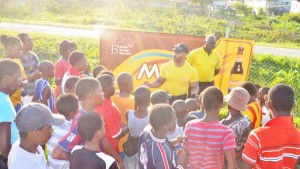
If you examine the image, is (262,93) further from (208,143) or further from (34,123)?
(34,123)

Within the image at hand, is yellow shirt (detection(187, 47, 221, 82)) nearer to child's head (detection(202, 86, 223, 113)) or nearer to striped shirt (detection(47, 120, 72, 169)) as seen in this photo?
child's head (detection(202, 86, 223, 113))

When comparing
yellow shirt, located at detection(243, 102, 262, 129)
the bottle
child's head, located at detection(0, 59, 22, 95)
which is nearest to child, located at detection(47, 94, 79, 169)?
child's head, located at detection(0, 59, 22, 95)

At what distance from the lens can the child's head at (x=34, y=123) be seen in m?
2.84

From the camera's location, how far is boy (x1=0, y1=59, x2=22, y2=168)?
3.18m

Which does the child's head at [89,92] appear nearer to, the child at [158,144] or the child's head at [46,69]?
the child at [158,144]

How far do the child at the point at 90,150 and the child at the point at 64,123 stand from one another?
0.62 meters

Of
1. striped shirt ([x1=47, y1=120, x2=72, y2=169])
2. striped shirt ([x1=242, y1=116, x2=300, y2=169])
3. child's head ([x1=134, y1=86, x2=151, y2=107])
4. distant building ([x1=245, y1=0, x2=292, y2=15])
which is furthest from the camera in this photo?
distant building ([x1=245, y1=0, x2=292, y2=15])

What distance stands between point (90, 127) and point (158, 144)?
0.63 m

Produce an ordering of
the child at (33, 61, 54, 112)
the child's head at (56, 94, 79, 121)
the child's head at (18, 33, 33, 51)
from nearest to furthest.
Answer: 1. the child's head at (56, 94, 79, 121)
2. the child at (33, 61, 54, 112)
3. the child's head at (18, 33, 33, 51)

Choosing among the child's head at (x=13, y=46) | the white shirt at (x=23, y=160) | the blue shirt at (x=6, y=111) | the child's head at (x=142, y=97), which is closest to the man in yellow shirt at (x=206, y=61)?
the child's head at (x=142, y=97)

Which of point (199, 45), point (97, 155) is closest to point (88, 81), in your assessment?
point (97, 155)

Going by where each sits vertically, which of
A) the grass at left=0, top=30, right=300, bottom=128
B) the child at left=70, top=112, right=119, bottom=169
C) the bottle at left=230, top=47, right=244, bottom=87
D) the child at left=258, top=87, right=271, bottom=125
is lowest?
the grass at left=0, top=30, right=300, bottom=128

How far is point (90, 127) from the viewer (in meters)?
2.97

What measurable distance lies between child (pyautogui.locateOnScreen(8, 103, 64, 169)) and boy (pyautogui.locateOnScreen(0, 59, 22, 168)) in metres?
0.36
